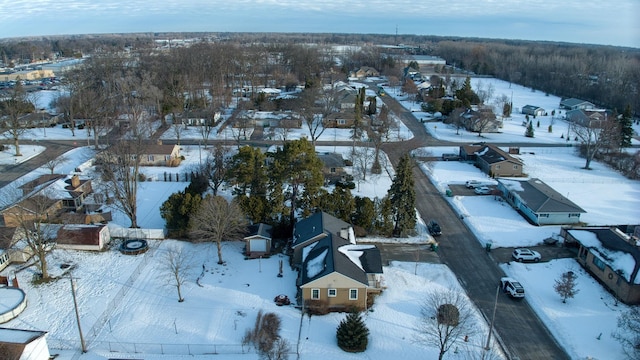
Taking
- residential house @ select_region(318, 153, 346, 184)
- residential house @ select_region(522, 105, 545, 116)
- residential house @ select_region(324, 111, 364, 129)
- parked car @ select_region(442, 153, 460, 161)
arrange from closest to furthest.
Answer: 1. residential house @ select_region(318, 153, 346, 184)
2. parked car @ select_region(442, 153, 460, 161)
3. residential house @ select_region(324, 111, 364, 129)
4. residential house @ select_region(522, 105, 545, 116)

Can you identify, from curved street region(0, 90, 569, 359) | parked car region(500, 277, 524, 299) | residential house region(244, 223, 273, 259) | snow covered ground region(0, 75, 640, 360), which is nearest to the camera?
snow covered ground region(0, 75, 640, 360)

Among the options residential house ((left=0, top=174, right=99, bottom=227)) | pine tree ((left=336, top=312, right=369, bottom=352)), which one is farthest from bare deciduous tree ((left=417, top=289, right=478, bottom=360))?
residential house ((left=0, top=174, right=99, bottom=227))

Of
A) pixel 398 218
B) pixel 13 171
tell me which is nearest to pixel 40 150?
pixel 13 171

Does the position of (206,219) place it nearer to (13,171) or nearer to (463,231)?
(463,231)

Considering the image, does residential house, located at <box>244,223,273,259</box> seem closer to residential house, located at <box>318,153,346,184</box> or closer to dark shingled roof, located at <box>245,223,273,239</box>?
dark shingled roof, located at <box>245,223,273,239</box>

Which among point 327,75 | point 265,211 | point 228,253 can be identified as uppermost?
point 327,75

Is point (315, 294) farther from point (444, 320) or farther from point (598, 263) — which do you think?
point (598, 263)
